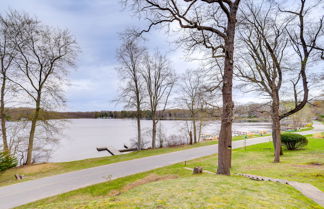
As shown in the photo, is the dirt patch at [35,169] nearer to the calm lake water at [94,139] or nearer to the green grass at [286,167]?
the calm lake water at [94,139]

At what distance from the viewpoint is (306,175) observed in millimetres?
5953

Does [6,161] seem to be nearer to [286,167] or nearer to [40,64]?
[40,64]

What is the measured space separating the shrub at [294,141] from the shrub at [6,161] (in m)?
22.1

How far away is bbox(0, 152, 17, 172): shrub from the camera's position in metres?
10.5

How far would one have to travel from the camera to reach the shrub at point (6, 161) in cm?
1053

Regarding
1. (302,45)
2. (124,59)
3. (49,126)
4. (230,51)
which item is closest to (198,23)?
(230,51)

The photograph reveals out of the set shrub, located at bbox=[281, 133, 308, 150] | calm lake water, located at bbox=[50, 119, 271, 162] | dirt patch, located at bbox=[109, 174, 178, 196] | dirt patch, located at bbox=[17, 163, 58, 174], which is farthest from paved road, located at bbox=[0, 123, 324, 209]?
shrub, located at bbox=[281, 133, 308, 150]

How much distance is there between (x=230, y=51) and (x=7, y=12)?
15.4 m

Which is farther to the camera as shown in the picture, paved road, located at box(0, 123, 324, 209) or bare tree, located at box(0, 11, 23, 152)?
bare tree, located at box(0, 11, 23, 152)

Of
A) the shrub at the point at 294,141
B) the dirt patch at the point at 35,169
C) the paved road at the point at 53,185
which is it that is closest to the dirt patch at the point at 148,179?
the paved road at the point at 53,185

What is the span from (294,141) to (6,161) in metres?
22.8

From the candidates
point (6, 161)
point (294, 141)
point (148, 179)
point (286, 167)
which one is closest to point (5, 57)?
point (6, 161)

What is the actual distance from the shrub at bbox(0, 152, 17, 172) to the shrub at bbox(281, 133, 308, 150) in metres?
22.1

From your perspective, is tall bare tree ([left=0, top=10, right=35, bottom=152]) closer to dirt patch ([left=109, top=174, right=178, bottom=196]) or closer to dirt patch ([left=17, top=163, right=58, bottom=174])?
dirt patch ([left=17, top=163, right=58, bottom=174])
